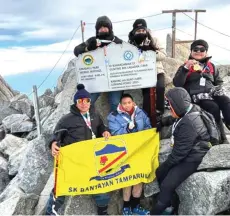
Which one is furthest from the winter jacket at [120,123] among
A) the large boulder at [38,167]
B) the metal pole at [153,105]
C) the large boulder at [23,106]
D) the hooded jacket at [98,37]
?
the large boulder at [23,106]

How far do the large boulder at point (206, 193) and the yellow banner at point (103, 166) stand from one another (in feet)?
2.73

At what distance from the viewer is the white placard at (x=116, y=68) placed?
7.11m

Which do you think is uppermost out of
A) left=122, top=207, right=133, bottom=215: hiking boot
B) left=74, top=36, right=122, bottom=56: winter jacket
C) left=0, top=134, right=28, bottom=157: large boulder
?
left=74, top=36, right=122, bottom=56: winter jacket

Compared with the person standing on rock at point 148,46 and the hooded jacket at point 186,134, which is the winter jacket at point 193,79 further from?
the hooded jacket at point 186,134

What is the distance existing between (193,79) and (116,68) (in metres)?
1.78

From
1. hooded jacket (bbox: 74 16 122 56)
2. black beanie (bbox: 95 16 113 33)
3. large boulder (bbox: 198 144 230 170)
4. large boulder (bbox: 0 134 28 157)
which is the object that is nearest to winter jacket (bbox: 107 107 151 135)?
large boulder (bbox: 198 144 230 170)

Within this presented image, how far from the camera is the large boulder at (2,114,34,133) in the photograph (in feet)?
50.4

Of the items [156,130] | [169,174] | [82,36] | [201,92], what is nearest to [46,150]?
[156,130]

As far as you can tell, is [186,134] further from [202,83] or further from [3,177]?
[3,177]

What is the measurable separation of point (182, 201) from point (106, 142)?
1.81 metres

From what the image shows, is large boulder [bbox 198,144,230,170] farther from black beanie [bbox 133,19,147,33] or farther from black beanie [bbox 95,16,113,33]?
black beanie [bbox 95,16,113,33]

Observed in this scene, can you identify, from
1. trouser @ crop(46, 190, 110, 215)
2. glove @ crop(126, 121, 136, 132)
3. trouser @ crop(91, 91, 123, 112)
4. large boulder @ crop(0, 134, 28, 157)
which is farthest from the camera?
large boulder @ crop(0, 134, 28, 157)

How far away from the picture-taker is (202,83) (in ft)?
21.9

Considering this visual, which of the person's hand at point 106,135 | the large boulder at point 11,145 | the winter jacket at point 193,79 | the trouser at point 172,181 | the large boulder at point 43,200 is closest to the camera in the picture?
the trouser at point 172,181
